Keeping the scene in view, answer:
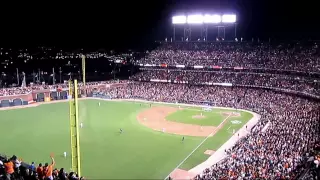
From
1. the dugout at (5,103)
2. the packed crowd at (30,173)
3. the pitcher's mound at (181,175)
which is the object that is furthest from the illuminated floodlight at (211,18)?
the packed crowd at (30,173)

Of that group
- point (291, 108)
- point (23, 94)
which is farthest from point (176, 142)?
point (23, 94)

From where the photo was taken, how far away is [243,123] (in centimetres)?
4316

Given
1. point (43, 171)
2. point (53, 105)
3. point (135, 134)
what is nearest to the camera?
point (43, 171)

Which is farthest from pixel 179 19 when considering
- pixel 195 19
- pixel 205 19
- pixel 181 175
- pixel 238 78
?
pixel 181 175

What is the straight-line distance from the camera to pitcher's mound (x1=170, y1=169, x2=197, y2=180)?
1016 inches

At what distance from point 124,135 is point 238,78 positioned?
30.7 meters

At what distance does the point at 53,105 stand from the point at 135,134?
2503 centimetres

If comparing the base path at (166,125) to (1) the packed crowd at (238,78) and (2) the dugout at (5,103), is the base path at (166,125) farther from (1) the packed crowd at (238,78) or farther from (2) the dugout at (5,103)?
(2) the dugout at (5,103)

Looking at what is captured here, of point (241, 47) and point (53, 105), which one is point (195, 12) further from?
point (53, 105)

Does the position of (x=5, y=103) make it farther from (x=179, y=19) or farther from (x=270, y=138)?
(x=270, y=138)

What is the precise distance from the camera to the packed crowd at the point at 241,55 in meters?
54.0

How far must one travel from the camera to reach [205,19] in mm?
65750

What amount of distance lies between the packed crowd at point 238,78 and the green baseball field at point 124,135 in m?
9.27

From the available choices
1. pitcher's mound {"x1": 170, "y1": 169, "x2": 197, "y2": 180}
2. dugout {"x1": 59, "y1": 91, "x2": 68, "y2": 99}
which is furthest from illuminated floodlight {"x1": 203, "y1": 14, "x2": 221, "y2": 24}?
pitcher's mound {"x1": 170, "y1": 169, "x2": 197, "y2": 180}
